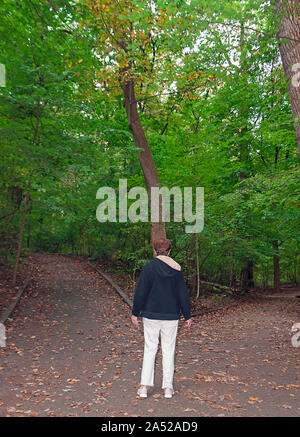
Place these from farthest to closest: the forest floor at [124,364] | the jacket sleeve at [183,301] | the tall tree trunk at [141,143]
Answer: the tall tree trunk at [141,143]
the jacket sleeve at [183,301]
the forest floor at [124,364]

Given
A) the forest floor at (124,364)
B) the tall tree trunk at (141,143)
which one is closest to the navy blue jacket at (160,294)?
the forest floor at (124,364)

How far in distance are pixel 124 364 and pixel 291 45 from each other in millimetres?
6990

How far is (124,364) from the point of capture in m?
6.08

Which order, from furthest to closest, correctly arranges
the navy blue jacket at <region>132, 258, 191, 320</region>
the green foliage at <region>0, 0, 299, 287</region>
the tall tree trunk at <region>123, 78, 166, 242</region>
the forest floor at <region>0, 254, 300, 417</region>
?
the tall tree trunk at <region>123, 78, 166, 242</region> → the green foliage at <region>0, 0, 299, 287</region> → the navy blue jacket at <region>132, 258, 191, 320</region> → the forest floor at <region>0, 254, 300, 417</region>

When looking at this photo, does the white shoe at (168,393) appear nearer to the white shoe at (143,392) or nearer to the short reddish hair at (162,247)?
the white shoe at (143,392)

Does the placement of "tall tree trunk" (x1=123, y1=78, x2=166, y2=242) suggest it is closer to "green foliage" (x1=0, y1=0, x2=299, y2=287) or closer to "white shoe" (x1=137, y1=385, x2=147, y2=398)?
"green foliage" (x1=0, y1=0, x2=299, y2=287)

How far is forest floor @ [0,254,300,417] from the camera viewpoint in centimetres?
425

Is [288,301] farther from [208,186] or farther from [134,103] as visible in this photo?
[134,103]

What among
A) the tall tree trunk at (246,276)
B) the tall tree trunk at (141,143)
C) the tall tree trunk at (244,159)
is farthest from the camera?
the tall tree trunk at (246,276)

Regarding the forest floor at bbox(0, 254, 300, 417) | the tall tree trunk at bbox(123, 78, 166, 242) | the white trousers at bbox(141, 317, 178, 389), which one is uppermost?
the tall tree trunk at bbox(123, 78, 166, 242)

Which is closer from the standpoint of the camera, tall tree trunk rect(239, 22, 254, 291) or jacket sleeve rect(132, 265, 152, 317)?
jacket sleeve rect(132, 265, 152, 317)

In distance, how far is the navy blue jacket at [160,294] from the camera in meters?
4.39

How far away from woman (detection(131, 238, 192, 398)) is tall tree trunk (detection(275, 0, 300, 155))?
13.3 feet

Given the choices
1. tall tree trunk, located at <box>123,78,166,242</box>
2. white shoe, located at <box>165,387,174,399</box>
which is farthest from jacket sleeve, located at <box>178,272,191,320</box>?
tall tree trunk, located at <box>123,78,166,242</box>
